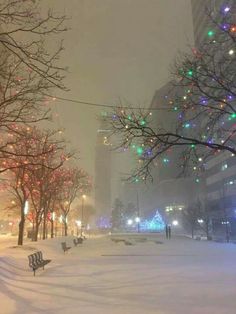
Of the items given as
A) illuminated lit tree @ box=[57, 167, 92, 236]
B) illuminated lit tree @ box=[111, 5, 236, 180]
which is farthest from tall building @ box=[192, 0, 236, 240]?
illuminated lit tree @ box=[111, 5, 236, 180]

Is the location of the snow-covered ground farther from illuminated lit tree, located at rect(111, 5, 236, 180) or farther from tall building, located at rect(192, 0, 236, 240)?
tall building, located at rect(192, 0, 236, 240)

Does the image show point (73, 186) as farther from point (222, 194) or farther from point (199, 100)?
point (199, 100)

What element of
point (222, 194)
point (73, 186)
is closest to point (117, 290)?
point (73, 186)

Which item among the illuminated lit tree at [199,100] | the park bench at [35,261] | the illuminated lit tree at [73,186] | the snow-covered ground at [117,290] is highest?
the illuminated lit tree at [73,186]

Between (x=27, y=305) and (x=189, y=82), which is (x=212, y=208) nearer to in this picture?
(x=189, y=82)

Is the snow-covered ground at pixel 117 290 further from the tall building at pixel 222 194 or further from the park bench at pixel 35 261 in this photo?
the tall building at pixel 222 194

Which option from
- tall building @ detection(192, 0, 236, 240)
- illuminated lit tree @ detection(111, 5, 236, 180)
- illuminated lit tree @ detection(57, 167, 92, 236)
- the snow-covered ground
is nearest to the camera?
the snow-covered ground

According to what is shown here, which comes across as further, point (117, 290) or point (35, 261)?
point (35, 261)

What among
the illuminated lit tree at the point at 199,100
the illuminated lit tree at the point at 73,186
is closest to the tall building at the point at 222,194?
the illuminated lit tree at the point at 73,186

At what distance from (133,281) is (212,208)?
76.1m

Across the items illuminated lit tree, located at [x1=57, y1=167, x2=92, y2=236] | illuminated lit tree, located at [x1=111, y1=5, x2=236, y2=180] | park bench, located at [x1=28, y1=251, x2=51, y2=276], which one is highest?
illuminated lit tree, located at [x1=57, y1=167, x2=92, y2=236]

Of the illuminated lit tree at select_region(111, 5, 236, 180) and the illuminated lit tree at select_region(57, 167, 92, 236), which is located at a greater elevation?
the illuminated lit tree at select_region(57, 167, 92, 236)

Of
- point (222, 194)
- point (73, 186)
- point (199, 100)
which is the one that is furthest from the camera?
point (222, 194)

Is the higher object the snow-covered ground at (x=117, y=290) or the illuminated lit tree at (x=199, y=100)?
the illuminated lit tree at (x=199, y=100)
